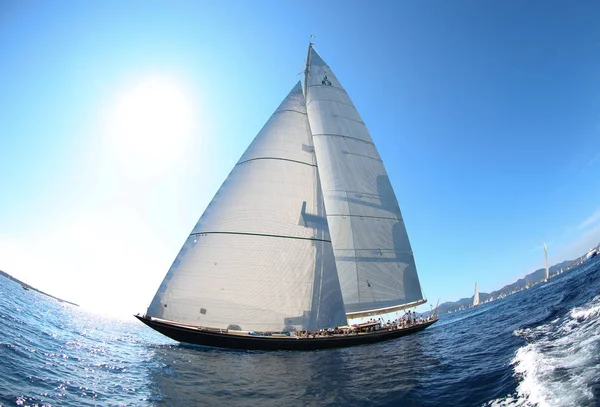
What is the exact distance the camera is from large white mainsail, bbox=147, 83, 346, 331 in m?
16.7

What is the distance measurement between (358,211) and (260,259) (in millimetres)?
11445

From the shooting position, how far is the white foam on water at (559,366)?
21.9 ft

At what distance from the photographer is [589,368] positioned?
763 cm

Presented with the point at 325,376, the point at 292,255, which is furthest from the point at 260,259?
the point at 325,376

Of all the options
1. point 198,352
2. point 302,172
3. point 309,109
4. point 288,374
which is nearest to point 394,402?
point 288,374

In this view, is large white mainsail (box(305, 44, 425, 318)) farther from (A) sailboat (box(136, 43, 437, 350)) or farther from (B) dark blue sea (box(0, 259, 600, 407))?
(B) dark blue sea (box(0, 259, 600, 407))

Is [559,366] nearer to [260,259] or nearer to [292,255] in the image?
[292,255]

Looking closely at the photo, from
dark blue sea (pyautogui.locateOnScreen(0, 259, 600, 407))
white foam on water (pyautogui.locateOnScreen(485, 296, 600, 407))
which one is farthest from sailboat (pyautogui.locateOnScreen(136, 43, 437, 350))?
white foam on water (pyautogui.locateOnScreen(485, 296, 600, 407))

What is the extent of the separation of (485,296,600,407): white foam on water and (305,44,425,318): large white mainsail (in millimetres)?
11518

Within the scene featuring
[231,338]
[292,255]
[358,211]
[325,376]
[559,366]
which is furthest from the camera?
[358,211]

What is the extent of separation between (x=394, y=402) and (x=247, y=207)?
13.4m

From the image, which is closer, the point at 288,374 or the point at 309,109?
the point at 288,374

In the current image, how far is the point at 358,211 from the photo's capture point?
82.9 ft

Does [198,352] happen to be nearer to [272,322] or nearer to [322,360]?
[272,322]
